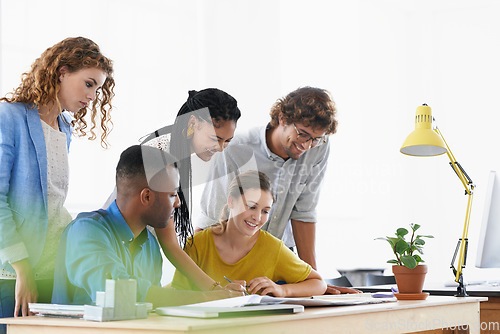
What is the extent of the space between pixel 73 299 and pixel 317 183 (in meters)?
1.23

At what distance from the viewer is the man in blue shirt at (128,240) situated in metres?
1.24


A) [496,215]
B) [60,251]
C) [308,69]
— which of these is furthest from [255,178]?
[308,69]

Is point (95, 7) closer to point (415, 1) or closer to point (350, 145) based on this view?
point (350, 145)

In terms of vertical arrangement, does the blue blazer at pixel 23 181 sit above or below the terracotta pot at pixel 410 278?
above

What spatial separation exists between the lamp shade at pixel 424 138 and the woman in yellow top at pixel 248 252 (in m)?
0.61

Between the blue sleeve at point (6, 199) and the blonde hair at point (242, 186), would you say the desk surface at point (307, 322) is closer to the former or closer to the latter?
the blue sleeve at point (6, 199)

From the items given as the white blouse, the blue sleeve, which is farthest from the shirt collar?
the blue sleeve

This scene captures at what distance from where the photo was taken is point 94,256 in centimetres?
124

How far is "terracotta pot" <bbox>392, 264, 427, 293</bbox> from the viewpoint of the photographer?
171 cm

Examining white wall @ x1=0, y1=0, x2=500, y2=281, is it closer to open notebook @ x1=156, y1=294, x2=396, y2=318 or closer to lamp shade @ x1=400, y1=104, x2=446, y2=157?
lamp shade @ x1=400, y1=104, x2=446, y2=157

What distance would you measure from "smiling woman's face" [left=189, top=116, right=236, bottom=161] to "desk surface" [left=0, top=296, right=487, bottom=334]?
68 centimetres

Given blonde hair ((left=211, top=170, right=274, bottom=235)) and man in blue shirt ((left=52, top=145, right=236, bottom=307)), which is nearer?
man in blue shirt ((left=52, top=145, right=236, bottom=307))

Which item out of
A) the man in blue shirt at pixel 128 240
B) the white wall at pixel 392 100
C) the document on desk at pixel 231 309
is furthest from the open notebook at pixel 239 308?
the white wall at pixel 392 100

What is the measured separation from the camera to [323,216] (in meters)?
4.82
